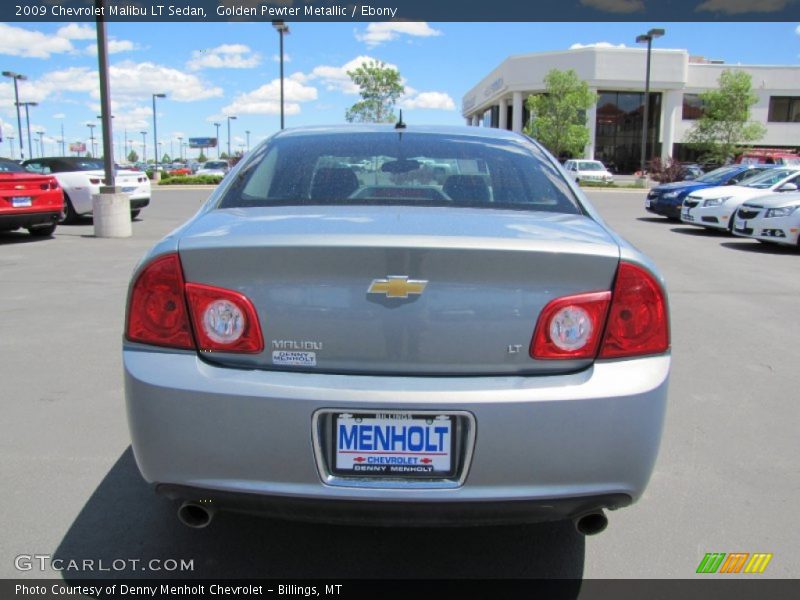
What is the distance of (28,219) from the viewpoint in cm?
1188

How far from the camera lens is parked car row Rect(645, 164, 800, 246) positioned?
1192cm

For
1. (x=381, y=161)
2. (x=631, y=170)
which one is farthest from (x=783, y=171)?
(x=631, y=170)

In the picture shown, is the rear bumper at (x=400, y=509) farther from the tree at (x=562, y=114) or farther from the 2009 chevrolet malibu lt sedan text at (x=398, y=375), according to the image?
the tree at (x=562, y=114)

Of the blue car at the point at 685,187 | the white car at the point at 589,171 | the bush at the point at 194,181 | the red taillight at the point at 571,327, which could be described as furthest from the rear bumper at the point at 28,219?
the white car at the point at 589,171

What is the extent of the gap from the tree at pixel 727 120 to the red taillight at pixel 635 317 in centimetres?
4934

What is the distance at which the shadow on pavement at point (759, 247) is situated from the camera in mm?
12203

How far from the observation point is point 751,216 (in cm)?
1267

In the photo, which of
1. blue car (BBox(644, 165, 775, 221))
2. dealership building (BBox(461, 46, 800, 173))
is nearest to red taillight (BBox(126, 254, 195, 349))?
blue car (BBox(644, 165, 775, 221))

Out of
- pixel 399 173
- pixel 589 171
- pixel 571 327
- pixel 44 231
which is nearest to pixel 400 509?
pixel 571 327

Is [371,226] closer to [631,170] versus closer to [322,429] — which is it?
[322,429]

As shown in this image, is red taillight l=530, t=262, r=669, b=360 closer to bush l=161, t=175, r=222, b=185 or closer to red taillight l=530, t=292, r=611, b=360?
red taillight l=530, t=292, r=611, b=360

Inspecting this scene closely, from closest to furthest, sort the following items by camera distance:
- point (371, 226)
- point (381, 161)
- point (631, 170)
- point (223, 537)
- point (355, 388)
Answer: point (355, 388) → point (371, 226) → point (223, 537) → point (381, 161) → point (631, 170)

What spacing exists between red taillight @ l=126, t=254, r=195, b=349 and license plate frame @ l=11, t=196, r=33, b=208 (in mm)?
10786

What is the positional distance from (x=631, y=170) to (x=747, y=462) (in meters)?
56.8
